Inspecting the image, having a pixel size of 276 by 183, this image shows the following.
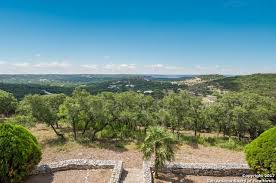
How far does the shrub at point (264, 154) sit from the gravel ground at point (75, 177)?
10.9m

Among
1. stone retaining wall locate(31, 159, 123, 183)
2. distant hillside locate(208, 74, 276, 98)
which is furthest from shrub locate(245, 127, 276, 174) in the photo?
distant hillside locate(208, 74, 276, 98)

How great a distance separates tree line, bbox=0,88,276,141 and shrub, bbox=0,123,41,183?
40.2ft

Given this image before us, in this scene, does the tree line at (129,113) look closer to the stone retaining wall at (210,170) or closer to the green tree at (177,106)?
the green tree at (177,106)

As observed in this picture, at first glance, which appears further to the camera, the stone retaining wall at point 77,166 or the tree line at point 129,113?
the tree line at point 129,113

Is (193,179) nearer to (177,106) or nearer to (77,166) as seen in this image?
(77,166)

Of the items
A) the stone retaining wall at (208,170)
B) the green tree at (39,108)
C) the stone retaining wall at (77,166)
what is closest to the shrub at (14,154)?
the stone retaining wall at (77,166)

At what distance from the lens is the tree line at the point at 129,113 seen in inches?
1254

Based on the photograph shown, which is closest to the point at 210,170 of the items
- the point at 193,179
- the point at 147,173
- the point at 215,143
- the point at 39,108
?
the point at 193,179

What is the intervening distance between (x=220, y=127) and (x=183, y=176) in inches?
954

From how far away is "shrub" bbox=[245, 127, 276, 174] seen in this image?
17484 millimetres

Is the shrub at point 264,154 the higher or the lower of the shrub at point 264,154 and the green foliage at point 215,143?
the higher

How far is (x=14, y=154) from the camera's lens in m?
17.4

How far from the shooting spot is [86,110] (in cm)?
3166

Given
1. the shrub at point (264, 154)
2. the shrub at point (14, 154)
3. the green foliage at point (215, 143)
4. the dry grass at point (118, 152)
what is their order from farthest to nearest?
the green foliage at point (215, 143) < the dry grass at point (118, 152) < the shrub at point (264, 154) < the shrub at point (14, 154)
